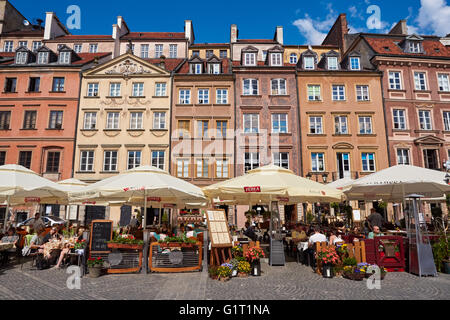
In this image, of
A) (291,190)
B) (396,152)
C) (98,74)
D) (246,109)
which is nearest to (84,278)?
(291,190)

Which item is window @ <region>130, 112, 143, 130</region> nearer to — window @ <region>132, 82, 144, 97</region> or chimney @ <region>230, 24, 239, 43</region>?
window @ <region>132, 82, 144, 97</region>

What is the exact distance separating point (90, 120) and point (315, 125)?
1980 cm

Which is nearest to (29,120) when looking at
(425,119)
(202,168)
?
(202,168)

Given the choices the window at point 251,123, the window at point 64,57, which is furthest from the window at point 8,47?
the window at point 251,123

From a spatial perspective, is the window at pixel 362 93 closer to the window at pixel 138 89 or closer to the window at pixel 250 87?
the window at pixel 250 87

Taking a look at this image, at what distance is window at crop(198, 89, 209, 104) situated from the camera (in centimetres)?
2742

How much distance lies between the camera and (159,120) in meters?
26.9

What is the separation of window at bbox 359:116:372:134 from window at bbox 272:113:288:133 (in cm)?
651

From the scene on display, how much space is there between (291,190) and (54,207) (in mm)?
23581

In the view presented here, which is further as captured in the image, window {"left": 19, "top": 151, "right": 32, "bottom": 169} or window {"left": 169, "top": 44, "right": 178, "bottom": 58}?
window {"left": 169, "top": 44, "right": 178, "bottom": 58}

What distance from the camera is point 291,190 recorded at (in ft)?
30.6

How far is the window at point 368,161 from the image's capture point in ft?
84.6

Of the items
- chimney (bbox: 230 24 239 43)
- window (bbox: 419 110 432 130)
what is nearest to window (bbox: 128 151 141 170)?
chimney (bbox: 230 24 239 43)
